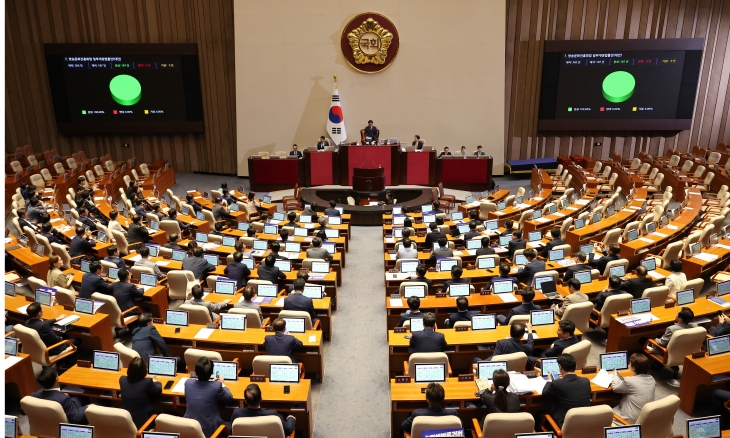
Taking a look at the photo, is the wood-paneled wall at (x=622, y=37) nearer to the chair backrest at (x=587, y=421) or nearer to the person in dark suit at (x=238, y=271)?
the person in dark suit at (x=238, y=271)

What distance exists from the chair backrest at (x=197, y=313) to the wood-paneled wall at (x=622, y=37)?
588 inches

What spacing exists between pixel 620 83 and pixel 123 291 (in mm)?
16857

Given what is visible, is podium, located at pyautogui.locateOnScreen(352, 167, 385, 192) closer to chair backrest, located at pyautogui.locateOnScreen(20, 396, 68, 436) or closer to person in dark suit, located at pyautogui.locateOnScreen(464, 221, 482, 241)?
person in dark suit, located at pyautogui.locateOnScreen(464, 221, 482, 241)

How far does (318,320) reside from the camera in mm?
6996

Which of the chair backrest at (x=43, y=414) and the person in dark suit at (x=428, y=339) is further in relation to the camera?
the person in dark suit at (x=428, y=339)

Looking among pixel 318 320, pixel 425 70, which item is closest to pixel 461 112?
pixel 425 70

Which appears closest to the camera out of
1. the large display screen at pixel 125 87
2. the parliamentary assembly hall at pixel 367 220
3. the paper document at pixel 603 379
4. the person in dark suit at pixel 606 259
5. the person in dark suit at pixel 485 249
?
the paper document at pixel 603 379

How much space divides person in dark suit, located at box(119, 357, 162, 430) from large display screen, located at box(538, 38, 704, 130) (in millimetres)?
16683

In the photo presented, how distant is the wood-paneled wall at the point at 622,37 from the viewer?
18156 millimetres

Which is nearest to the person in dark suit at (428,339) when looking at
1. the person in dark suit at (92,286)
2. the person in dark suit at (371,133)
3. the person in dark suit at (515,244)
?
the person in dark suit at (515,244)

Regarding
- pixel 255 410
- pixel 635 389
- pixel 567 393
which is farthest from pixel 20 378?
pixel 635 389

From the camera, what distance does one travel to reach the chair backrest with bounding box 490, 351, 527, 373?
216 inches

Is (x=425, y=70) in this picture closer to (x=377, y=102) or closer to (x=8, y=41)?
(x=377, y=102)

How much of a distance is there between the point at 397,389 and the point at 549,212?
8236 mm
